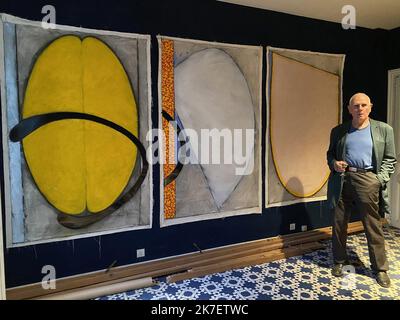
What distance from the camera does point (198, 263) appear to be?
9.16 ft

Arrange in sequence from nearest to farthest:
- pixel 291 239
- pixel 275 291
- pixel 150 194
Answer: pixel 275 291 < pixel 150 194 < pixel 291 239

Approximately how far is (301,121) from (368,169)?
973 mm

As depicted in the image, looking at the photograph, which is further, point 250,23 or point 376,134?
point 250,23

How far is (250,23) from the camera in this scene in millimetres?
3014

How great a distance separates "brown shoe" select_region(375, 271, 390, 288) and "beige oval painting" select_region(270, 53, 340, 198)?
1094 mm

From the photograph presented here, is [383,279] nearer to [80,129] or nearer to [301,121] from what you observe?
[301,121]

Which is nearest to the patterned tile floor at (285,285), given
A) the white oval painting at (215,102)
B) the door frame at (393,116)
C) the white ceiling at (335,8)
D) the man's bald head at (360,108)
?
the white oval painting at (215,102)

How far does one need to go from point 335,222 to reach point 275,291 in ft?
2.93

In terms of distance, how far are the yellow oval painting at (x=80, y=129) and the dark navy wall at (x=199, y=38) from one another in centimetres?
26

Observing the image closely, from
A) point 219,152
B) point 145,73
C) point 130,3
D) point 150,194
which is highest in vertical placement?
point 130,3

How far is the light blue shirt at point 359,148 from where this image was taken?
2559mm

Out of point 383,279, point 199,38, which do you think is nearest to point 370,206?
point 383,279
